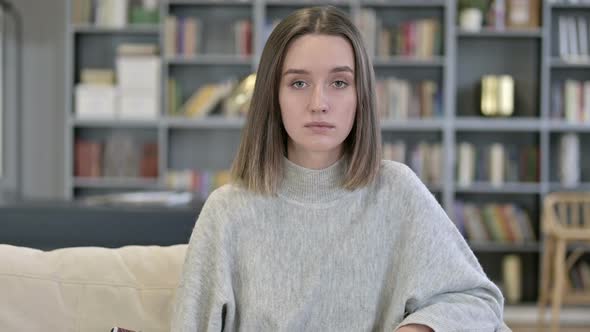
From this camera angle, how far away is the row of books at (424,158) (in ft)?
18.7

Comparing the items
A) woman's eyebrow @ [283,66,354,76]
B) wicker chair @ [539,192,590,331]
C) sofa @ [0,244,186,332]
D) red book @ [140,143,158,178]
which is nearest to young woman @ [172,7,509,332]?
woman's eyebrow @ [283,66,354,76]

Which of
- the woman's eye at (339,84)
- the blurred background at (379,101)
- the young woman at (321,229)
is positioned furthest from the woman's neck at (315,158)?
the blurred background at (379,101)

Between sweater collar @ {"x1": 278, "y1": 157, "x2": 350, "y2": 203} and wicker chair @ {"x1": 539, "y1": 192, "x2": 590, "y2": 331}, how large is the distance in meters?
3.52

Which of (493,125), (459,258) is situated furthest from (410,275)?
(493,125)

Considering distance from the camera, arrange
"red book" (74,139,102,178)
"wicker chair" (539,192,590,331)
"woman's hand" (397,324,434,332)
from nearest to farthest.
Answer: "woman's hand" (397,324,434,332) < "wicker chair" (539,192,590,331) < "red book" (74,139,102,178)

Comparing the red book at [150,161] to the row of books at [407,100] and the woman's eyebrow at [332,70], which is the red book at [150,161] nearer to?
the row of books at [407,100]

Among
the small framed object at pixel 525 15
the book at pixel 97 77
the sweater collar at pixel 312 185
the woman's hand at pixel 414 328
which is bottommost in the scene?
the woman's hand at pixel 414 328

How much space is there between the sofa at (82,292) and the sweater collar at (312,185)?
314mm

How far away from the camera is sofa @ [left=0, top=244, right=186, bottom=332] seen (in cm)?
169

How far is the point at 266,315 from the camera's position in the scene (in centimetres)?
153

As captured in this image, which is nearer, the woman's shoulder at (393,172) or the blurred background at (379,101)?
the woman's shoulder at (393,172)

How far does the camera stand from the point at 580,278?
5680 millimetres

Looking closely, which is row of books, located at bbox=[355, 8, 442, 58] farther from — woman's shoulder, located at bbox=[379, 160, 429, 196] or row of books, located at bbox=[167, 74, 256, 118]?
woman's shoulder, located at bbox=[379, 160, 429, 196]

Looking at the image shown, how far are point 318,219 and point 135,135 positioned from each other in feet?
15.1
